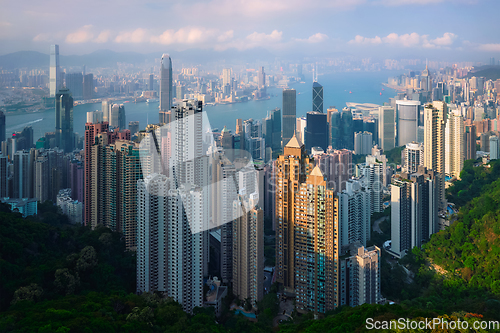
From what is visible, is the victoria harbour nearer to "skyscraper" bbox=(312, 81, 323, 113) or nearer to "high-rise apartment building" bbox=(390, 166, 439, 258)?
"skyscraper" bbox=(312, 81, 323, 113)

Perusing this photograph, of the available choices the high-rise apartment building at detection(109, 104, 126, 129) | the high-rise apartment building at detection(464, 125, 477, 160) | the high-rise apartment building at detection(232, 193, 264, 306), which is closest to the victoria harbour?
the high-rise apartment building at detection(109, 104, 126, 129)

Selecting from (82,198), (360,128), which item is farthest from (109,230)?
(360,128)

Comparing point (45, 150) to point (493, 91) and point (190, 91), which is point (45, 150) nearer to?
point (190, 91)

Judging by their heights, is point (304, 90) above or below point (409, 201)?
above

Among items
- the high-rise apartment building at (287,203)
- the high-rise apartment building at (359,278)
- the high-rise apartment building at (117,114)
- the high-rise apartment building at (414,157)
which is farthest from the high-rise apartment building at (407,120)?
the high-rise apartment building at (359,278)

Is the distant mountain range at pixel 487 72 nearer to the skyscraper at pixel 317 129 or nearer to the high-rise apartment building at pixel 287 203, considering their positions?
the skyscraper at pixel 317 129

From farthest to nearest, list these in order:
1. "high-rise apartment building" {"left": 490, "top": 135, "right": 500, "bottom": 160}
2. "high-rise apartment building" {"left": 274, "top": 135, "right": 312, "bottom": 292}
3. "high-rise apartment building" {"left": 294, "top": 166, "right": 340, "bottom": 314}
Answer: "high-rise apartment building" {"left": 490, "top": 135, "right": 500, "bottom": 160}
"high-rise apartment building" {"left": 274, "top": 135, "right": 312, "bottom": 292}
"high-rise apartment building" {"left": 294, "top": 166, "right": 340, "bottom": 314}
